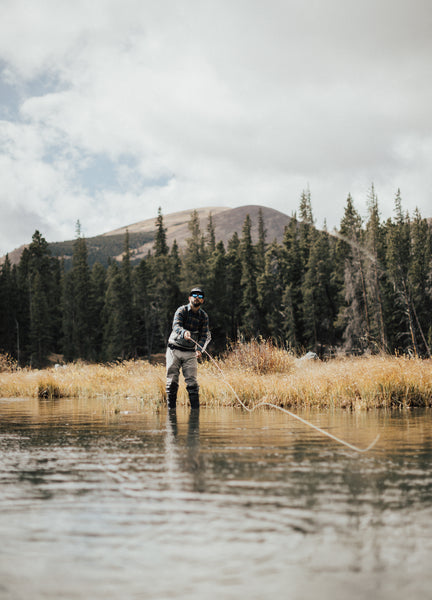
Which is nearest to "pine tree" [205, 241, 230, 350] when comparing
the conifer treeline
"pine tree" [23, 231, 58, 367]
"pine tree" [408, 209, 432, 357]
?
the conifer treeline

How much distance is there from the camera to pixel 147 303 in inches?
2982

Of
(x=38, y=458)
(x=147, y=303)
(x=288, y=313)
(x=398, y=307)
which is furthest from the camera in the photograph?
(x=147, y=303)

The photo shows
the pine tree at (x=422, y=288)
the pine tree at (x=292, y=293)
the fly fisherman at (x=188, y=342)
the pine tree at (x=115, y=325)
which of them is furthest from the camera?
the pine tree at (x=115, y=325)

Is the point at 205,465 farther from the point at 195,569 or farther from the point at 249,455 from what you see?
the point at 195,569

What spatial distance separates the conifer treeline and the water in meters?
48.4

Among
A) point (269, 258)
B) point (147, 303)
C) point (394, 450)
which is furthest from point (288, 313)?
point (394, 450)

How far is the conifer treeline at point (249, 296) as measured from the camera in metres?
57.2

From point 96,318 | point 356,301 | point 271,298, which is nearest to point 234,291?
point 271,298

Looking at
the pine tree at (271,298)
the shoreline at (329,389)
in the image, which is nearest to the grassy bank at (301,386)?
the shoreline at (329,389)

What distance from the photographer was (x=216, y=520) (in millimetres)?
3240

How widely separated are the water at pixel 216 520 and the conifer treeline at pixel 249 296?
1905 inches

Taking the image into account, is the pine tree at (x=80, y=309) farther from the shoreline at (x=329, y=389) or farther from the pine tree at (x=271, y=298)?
the shoreline at (x=329, y=389)

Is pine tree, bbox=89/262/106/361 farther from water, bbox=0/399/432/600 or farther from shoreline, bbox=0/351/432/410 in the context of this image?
water, bbox=0/399/432/600

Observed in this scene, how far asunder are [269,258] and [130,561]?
2735 inches
